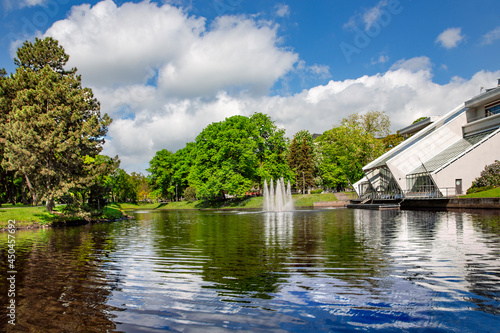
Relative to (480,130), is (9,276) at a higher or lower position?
lower

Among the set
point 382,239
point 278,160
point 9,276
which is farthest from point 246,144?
point 9,276

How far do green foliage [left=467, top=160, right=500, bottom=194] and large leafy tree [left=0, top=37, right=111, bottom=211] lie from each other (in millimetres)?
37751

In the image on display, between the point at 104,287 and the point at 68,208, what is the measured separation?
26350 mm

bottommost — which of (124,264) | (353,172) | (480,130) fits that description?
(124,264)

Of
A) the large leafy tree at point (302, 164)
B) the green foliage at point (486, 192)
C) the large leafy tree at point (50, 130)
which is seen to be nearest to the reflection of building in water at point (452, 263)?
the green foliage at point (486, 192)

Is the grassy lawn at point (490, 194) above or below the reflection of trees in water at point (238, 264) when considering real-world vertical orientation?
above

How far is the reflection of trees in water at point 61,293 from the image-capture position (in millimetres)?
4965

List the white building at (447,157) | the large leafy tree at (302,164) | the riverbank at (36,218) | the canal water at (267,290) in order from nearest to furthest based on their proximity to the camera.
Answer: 1. the canal water at (267,290)
2. the riverbank at (36,218)
3. the white building at (447,157)
4. the large leafy tree at (302,164)

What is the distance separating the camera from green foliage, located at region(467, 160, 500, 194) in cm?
3238

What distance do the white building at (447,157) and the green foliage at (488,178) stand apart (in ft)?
9.43

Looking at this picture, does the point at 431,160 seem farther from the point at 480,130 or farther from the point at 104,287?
the point at 104,287

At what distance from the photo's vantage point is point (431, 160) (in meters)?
43.5

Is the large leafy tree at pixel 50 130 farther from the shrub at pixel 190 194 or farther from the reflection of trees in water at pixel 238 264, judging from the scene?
the shrub at pixel 190 194

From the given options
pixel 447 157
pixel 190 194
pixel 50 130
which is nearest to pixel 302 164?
pixel 190 194
